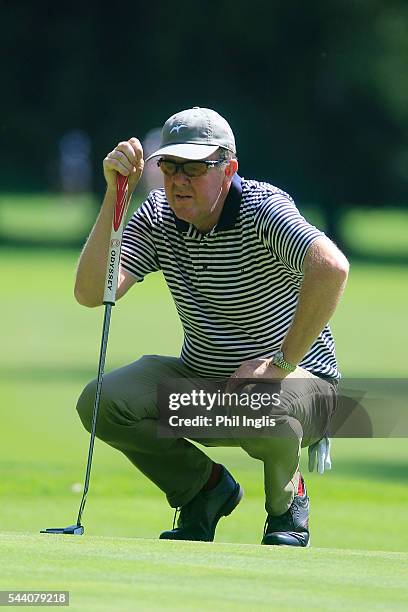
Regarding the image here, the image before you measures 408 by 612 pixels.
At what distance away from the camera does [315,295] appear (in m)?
6.88

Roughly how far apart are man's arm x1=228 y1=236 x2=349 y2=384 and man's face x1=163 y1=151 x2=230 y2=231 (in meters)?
0.55

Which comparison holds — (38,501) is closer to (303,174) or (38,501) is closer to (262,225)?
(262,225)

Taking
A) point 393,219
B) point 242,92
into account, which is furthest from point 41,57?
point 393,219

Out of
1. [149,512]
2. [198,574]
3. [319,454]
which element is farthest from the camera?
[149,512]

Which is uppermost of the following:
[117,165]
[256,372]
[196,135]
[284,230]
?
[196,135]

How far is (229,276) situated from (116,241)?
1.64 ft

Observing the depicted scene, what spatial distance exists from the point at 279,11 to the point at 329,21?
138 cm

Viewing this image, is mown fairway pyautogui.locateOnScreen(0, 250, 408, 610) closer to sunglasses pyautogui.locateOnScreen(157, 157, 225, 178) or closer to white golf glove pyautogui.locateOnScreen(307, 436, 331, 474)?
white golf glove pyautogui.locateOnScreen(307, 436, 331, 474)

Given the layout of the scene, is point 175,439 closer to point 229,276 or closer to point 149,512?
point 229,276

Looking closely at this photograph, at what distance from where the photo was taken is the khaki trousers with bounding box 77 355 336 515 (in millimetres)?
7105

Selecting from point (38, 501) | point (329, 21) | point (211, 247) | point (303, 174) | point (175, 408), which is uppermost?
point (329, 21)

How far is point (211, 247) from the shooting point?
24.2ft

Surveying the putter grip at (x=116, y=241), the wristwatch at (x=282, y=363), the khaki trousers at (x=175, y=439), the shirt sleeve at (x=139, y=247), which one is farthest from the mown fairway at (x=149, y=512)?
the shirt sleeve at (x=139, y=247)

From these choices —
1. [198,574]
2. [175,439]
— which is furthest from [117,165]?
[198,574]
